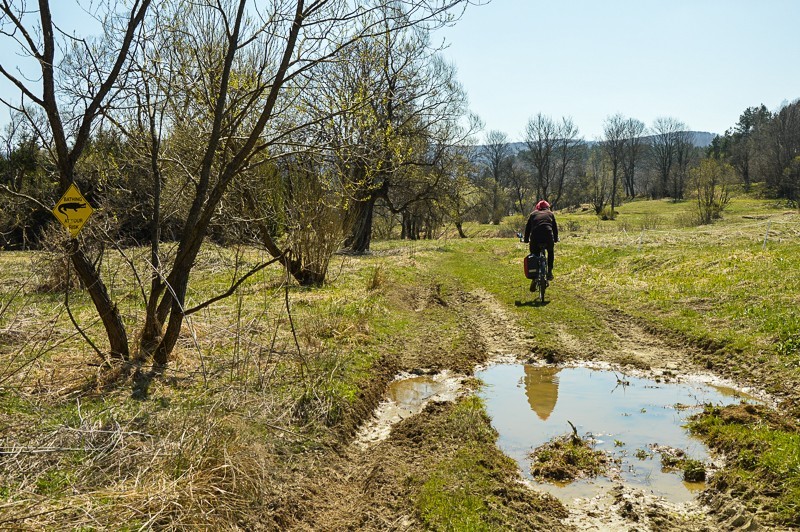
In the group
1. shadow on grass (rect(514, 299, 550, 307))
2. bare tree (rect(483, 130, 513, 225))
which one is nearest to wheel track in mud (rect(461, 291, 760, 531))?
shadow on grass (rect(514, 299, 550, 307))

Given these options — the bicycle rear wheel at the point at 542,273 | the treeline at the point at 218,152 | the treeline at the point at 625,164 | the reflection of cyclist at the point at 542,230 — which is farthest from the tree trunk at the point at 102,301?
the treeline at the point at 625,164

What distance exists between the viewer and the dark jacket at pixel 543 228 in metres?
12.5

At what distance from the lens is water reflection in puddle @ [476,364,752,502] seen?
4789 mm

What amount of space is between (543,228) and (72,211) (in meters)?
9.35

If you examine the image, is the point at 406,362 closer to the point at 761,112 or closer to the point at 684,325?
the point at 684,325

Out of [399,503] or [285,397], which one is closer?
[399,503]

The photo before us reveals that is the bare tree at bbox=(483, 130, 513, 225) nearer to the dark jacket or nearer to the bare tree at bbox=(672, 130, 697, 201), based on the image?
the bare tree at bbox=(672, 130, 697, 201)

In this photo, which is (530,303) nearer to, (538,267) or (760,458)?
(538,267)

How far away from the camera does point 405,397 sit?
7172 mm

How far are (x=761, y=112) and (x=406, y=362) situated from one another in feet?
369

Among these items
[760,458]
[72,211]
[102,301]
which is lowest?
[760,458]

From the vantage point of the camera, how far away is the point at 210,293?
12086 mm

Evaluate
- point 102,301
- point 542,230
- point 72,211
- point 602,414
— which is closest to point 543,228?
point 542,230

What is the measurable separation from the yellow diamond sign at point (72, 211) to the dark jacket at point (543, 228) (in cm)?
906
